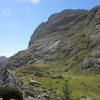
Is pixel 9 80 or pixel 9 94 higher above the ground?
pixel 9 80

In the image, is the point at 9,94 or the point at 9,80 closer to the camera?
the point at 9,94

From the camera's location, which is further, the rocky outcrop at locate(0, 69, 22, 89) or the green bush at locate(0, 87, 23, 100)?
the rocky outcrop at locate(0, 69, 22, 89)

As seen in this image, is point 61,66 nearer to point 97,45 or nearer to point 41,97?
point 97,45

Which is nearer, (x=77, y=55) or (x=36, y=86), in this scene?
(x=36, y=86)

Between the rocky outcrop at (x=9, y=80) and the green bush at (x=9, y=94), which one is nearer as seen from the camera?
the green bush at (x=9, y=94)

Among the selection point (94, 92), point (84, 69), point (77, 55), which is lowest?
point (94, 92)

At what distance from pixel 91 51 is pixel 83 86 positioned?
73543 millimetres

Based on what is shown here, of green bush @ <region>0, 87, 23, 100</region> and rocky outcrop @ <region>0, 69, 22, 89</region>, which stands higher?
rocky outcrop @ <region>0, 69, 22, 89</region>

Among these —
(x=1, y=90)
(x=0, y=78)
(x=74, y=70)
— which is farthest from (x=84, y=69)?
(x=1, y=90)

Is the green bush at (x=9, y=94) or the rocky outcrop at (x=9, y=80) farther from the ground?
the rocky outcrop at (x=9, y=80)

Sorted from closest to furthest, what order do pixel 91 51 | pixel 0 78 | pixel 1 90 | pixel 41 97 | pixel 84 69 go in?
pixel 1 90
pixel 41 97
pixel 0 78
pixel 84 69
pixel 91 51

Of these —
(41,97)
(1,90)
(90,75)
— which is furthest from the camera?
(90,75)

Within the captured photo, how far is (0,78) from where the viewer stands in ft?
395

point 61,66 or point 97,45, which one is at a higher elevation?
point 97,45
